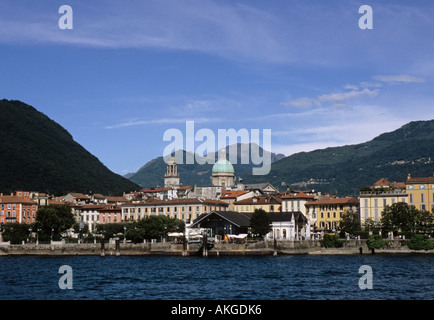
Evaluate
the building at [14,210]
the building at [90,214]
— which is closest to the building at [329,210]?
the building at [90,214]

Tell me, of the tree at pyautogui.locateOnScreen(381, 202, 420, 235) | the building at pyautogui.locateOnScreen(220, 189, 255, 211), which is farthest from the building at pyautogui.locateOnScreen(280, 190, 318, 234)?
the tree at pyautogui.locateOnScreen(381, 202, 420, 235)

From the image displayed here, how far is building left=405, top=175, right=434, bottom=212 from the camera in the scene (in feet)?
375

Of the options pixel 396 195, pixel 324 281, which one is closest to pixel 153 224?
pixel 396 195

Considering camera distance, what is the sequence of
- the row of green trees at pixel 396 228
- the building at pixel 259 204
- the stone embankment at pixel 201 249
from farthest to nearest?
the building at pixel 259 204 → the stone embankment at pixel 201 249 → the row of green trees at pixel 396 228

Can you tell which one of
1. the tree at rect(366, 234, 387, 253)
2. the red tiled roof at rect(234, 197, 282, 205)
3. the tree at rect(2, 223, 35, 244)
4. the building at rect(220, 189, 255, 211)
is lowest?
the tree at rect(366, 234, 387, 253)

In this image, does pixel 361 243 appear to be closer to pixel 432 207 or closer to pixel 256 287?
pixel 432 207

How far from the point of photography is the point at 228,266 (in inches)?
2808

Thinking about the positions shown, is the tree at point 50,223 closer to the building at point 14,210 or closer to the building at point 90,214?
the building at point 14,210

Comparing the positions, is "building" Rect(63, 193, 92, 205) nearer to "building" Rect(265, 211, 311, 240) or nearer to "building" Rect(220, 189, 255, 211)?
"building" Rect(220, 189, 255, 211)

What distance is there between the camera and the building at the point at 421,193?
114 meters

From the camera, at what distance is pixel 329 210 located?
132m

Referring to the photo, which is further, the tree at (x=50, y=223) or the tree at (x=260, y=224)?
the tree at (x=50, y=223)
